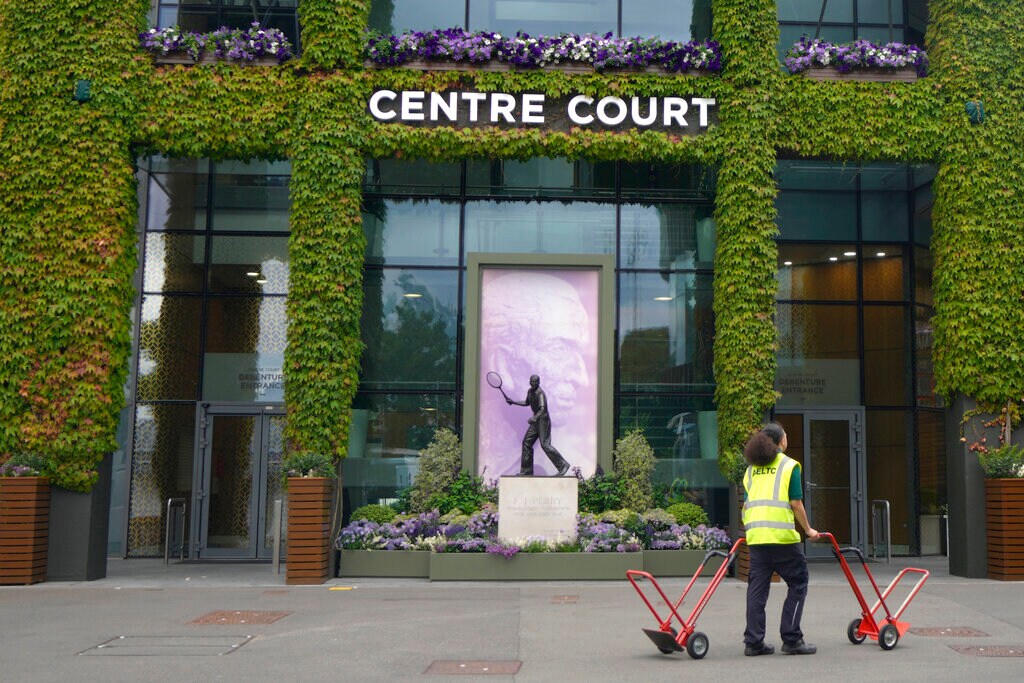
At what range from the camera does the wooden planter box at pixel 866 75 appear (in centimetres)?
1714

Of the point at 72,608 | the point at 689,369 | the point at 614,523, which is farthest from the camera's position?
the point at 689,369

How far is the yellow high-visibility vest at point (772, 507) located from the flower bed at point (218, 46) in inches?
437

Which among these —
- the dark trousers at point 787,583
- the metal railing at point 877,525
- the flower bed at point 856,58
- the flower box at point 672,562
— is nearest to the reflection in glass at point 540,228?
the flower bed at point 856,58

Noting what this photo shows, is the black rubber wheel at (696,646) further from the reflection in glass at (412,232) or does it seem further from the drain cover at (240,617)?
the reflection in glass at (412,232)

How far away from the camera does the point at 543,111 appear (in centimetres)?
1716

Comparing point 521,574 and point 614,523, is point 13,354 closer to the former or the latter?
point 521,574

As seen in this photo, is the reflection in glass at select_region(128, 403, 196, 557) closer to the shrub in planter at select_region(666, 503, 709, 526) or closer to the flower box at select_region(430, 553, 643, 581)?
the flower box at select_region(430, 553, 643, 581)

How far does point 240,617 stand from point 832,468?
38.8 feet

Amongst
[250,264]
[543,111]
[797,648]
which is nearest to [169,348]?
[250,264]

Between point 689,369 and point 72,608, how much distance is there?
35.7 ft

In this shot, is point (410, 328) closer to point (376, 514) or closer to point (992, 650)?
point (376, 514)

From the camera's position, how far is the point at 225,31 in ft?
55.8

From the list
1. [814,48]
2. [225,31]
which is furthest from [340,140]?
[814,48]

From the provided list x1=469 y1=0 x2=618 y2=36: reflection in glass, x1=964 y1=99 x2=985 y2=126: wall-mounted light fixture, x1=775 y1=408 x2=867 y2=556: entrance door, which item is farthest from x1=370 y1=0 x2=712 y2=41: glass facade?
x1=775 y1=408 x2=867 y2=556: entrance door
